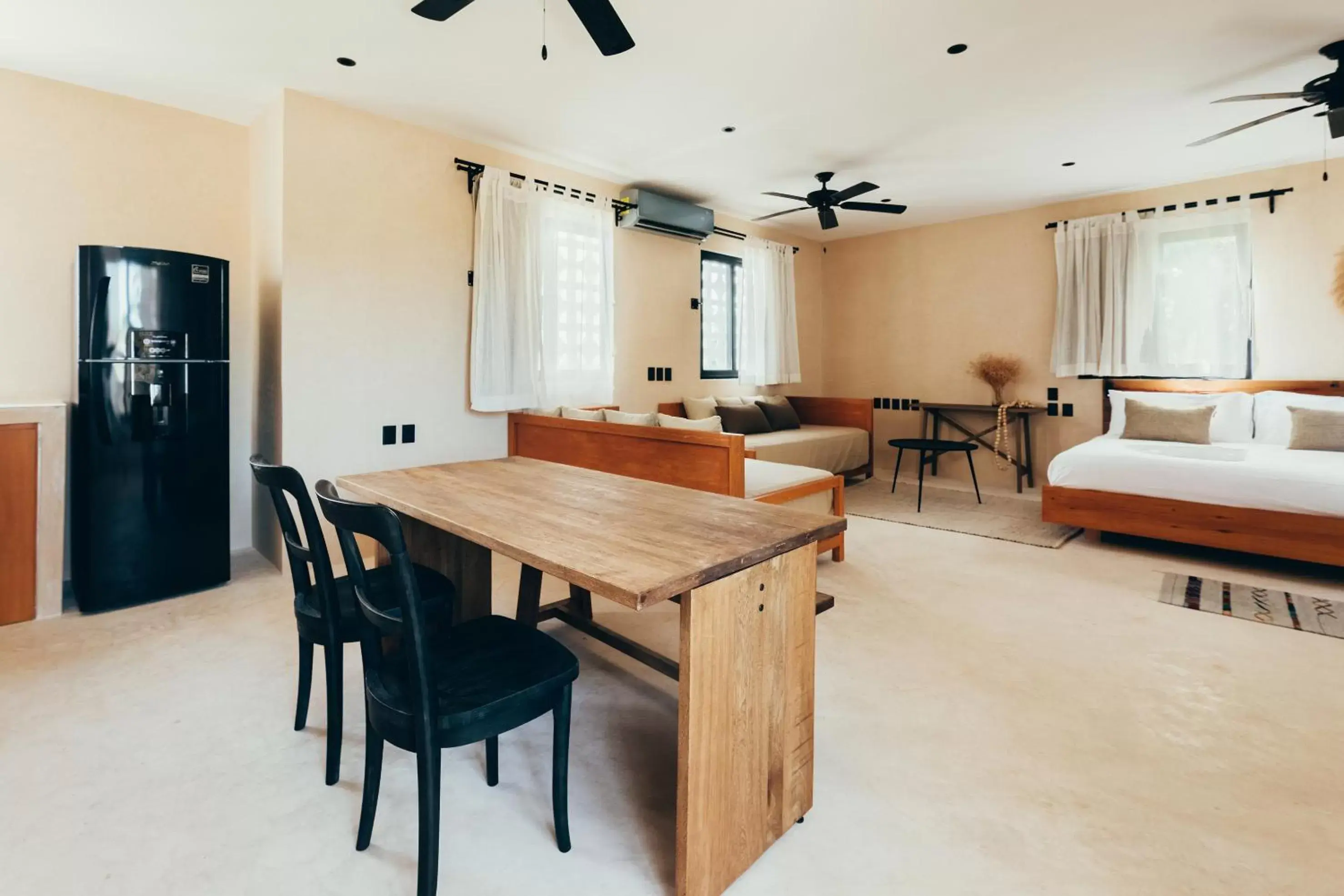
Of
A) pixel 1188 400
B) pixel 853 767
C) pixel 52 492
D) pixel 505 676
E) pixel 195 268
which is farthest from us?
pixel 1188 400

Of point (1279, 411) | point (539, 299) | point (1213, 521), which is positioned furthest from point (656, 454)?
point (1279, 411)

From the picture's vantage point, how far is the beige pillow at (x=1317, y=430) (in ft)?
12.7

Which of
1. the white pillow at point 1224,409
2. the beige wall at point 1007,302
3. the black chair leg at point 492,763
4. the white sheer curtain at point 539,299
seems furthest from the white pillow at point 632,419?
the beige wall at point 1007,302

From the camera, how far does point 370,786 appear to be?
1.41 metres

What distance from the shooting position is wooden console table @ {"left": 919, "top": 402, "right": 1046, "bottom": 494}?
5773mm

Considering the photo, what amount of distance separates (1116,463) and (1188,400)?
1.45 meters

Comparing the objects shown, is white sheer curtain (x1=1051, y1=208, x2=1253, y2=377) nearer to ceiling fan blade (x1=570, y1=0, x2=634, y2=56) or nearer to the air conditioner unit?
the air conditioner unit

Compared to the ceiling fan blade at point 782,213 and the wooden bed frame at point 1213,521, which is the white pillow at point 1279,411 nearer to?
the wooden bed frame at point 1213,521

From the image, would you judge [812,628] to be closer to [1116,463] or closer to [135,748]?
[135,748]

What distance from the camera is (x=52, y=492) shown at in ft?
9.29

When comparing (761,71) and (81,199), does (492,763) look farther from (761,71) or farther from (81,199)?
(81,199)

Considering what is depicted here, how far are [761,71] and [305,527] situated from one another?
293 cm

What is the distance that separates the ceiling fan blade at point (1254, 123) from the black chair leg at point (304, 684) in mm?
4598

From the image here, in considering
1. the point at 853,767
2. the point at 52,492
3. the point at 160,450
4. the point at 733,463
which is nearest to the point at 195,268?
the point at 160,450
